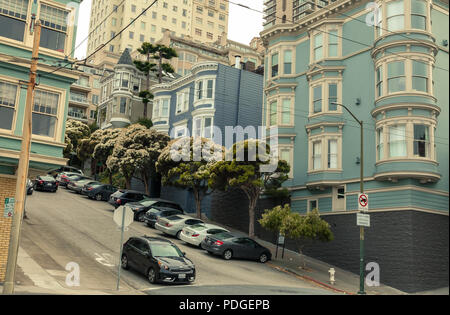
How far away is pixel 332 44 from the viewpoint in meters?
33.4

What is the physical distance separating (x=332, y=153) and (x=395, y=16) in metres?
9.55

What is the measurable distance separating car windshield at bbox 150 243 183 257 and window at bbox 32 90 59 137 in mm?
6317

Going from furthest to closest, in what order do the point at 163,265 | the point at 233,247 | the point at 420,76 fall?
the point at 420,76
the point at 233,247
the point at 163,265

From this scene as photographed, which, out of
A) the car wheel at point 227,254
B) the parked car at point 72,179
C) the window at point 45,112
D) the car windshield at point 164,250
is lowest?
the car wheel at point 227,254

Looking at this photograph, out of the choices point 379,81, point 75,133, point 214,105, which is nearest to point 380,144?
point 379,81

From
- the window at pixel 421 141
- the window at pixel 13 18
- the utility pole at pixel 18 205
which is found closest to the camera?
the utility pole at pixel 18 205

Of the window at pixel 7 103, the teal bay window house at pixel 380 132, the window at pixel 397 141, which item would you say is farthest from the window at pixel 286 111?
the window at pixel 7 103

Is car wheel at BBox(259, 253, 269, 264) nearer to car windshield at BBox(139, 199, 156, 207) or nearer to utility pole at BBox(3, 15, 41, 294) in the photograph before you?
car windshield at BBox(139, 199, 156, 207)

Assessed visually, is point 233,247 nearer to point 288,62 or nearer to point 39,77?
point 39,77

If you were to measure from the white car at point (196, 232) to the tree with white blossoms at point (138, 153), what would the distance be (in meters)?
17.3

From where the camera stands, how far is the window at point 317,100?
33.3 meters

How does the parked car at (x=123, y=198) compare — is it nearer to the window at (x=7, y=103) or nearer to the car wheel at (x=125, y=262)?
the car wheel at (x=125, y=262)

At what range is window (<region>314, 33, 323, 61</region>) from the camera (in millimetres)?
34044

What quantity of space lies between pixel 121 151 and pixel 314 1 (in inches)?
3137
